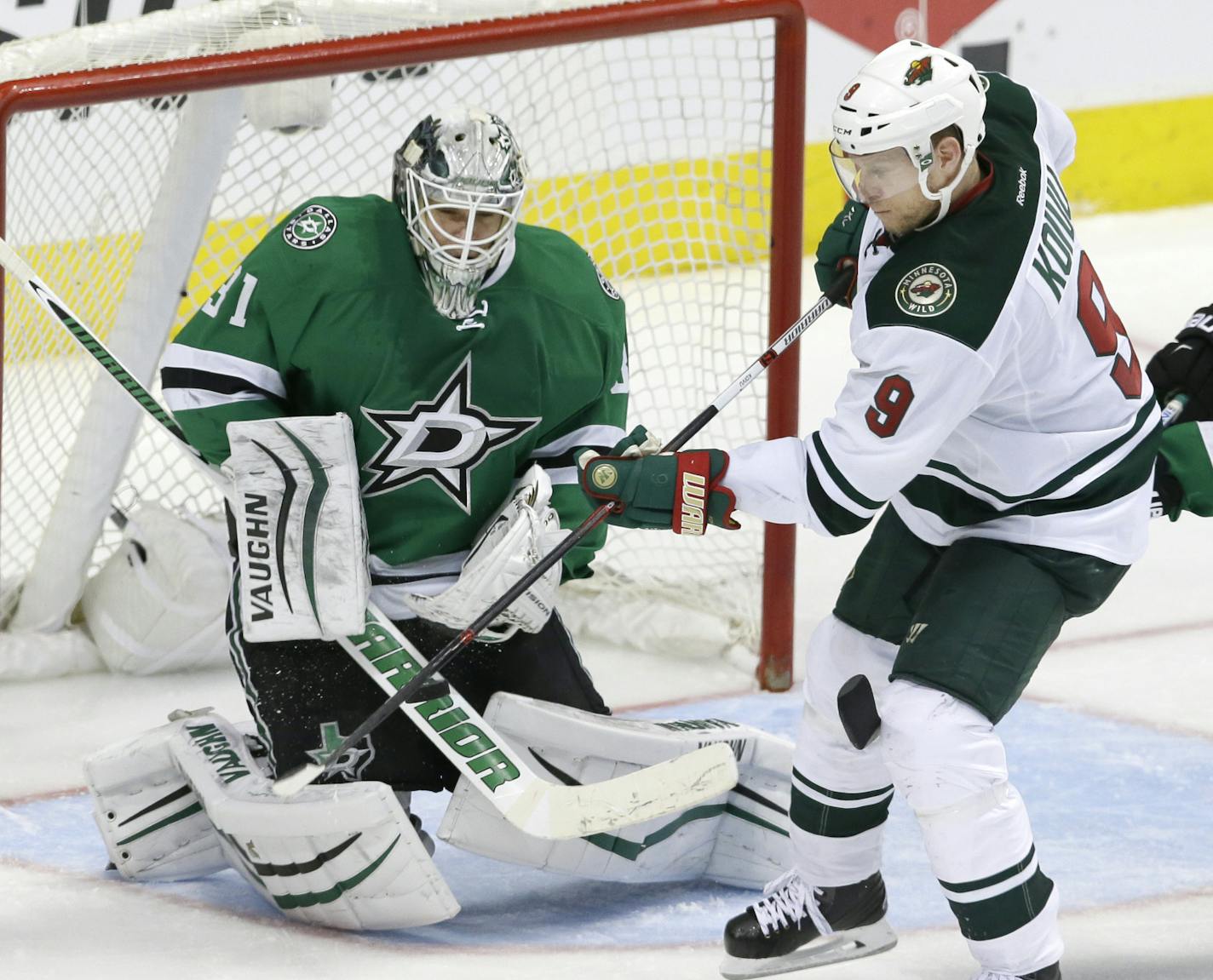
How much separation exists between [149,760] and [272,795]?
11.2 inches

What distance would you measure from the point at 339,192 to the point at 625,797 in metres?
2.45

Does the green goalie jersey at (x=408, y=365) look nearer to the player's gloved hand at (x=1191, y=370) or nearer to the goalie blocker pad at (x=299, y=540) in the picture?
the goalie blocker pad at (x=299, y=540)

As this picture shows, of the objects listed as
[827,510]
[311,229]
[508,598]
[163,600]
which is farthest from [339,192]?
[827,510]

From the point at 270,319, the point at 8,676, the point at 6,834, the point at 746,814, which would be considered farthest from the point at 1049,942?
the point at 8,676

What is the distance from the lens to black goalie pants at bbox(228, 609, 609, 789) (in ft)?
8.53

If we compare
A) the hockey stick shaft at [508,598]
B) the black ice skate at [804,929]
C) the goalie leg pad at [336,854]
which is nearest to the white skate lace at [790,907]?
the black ice skate at [804,929]

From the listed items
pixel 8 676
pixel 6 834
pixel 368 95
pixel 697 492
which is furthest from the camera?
pixel 368 95

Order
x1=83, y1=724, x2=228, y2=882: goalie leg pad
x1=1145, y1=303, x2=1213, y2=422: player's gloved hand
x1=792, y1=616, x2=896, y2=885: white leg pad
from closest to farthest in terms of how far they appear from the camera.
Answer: x1=792, y1=616, x2=896, y2=885: white leg pad < x1=1145, y1=303, x2=1213, y2=422: player's gloved hand < x1=83, y1=724, x2=228, y2=882: goalie leg pad

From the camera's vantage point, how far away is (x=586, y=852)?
257 cm

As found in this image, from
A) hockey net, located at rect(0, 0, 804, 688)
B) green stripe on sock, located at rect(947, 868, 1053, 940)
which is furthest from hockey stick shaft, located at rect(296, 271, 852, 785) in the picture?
hockey net, located at rect(0, 0, 804, 688)

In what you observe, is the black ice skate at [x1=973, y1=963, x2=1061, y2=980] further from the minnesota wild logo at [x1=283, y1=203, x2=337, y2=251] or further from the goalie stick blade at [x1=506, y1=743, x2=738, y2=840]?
the minnesota wild logo at [x1=283, y1=203, x2=337, y2=251]

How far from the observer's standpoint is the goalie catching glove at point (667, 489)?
218 cm

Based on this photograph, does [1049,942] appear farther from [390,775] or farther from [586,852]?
[390,775]

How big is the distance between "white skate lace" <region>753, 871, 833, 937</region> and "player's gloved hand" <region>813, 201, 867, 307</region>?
742mm
